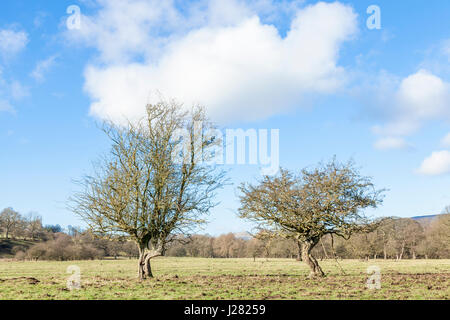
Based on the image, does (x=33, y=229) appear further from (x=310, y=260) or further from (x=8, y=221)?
(x=310, y=260)

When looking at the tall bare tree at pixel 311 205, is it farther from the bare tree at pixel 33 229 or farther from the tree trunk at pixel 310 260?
the bare tree at pixel 33 229

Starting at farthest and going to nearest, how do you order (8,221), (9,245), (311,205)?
(8,221) → (9,245) → (311,205)

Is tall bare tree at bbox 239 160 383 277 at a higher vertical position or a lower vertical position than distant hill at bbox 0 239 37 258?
higher

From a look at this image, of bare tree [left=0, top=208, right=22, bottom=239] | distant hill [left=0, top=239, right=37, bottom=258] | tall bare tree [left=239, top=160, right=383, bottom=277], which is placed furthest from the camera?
bare tree [left=0, top=208, right=22, bottom=239]

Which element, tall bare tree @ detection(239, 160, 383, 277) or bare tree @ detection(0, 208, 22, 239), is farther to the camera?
bare tree @ detection(0, 208, 22, 239)

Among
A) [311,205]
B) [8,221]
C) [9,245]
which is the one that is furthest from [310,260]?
[8,221]

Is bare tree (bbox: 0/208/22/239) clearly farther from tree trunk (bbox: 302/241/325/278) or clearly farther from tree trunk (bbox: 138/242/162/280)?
tree trunk (bbox: 302/241/325/278)

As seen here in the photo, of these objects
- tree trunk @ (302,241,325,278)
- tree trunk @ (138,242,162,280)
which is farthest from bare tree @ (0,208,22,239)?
tree trunk @ (302,241,325,278)

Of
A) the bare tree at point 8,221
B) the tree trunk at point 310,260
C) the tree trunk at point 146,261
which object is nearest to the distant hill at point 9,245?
the bare tree at point 8,221

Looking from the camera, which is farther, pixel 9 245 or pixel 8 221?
pixel 8 221

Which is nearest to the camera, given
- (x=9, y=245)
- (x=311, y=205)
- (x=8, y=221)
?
(x=311, y=205)

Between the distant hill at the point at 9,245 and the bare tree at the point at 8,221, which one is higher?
the bare tree at the point at 8,221
